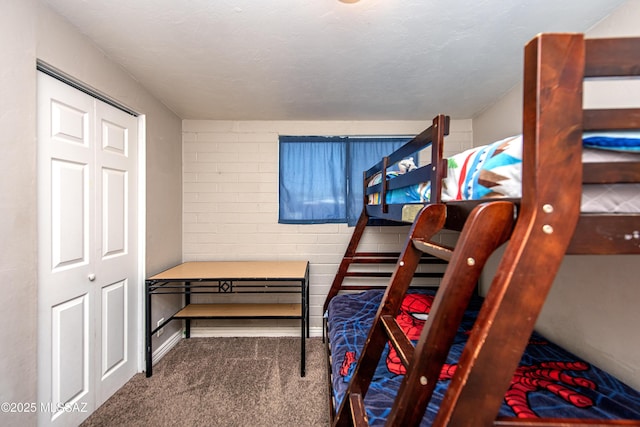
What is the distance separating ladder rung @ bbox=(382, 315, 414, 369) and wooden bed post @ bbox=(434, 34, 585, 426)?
0.65ft

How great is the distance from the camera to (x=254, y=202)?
2.85 m

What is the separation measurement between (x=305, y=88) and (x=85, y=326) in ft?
7.21

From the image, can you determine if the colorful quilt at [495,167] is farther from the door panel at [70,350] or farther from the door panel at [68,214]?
the door panel at [70,350]

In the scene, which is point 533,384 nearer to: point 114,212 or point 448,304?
point 448,304

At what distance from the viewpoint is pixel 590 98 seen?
156 centimetres

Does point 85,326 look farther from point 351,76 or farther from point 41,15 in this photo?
point 351,76

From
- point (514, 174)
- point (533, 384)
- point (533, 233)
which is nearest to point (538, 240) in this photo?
point (533, 233)

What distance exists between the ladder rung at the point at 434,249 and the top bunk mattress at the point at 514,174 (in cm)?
20

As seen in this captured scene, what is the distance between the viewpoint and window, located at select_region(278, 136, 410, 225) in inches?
111

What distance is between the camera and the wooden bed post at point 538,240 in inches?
20.6

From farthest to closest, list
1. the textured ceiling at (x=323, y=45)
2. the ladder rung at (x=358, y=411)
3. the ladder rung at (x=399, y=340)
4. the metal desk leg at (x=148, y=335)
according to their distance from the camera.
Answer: the metal desk leg at (x=148, y=335) < the textured ceiling at (x=323, y=45) < the ladder rung at (x=358, y=411) < the ladder rung at (x=399, y=340)

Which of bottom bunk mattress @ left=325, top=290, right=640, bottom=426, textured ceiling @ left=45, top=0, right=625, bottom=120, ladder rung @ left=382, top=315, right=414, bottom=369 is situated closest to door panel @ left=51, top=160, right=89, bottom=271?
textured ceiling @ left=45, top=0, right=625, bottom=120

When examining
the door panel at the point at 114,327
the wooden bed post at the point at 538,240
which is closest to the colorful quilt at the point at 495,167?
the wooden bed post at the point at 538,240

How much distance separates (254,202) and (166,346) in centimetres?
157
